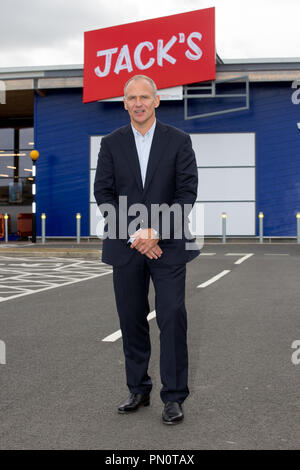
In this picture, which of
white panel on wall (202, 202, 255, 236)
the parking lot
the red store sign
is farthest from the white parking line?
the red store sign

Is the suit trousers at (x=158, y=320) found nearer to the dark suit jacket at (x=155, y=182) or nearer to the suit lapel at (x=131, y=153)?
the dark suit jacket at (x=155, y=182)

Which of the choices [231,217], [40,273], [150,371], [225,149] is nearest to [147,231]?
[150,371]

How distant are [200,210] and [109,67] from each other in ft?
25.0

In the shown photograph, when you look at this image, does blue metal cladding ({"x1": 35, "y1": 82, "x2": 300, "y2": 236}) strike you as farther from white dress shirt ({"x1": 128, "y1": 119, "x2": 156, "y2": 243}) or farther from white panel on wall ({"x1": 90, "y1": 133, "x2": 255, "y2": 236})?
white dress shirt ({"x1": 128, "y1": 119, "x2": 156, "y2": 243})

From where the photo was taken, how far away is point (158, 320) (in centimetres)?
360

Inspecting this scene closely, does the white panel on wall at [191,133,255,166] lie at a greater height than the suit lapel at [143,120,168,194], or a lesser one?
greater

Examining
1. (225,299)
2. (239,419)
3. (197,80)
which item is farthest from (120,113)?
(239,419)

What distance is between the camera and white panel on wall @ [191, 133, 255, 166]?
26.5 metres

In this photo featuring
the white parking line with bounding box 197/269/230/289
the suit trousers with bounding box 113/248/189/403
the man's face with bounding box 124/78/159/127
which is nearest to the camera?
the suit trousers with bounding box 113/248/189/403

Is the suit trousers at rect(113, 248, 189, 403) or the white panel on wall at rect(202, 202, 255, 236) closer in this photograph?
the suit trousers at rect(113, 248, 189, 403)

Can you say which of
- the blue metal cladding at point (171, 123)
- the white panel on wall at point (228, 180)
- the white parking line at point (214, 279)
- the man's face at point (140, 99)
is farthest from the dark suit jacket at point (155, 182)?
Answer: the blue metal cladding at point (171, 123)

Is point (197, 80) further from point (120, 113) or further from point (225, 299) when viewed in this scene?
point (225, 299)

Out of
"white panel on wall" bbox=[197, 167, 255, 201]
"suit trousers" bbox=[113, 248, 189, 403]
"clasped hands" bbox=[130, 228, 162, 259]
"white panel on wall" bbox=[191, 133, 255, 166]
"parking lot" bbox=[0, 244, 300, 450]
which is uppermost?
"white panel on wall" bbox=[191, 133, 255, 166]

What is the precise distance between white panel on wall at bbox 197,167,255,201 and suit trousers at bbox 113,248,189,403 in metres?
23.0
